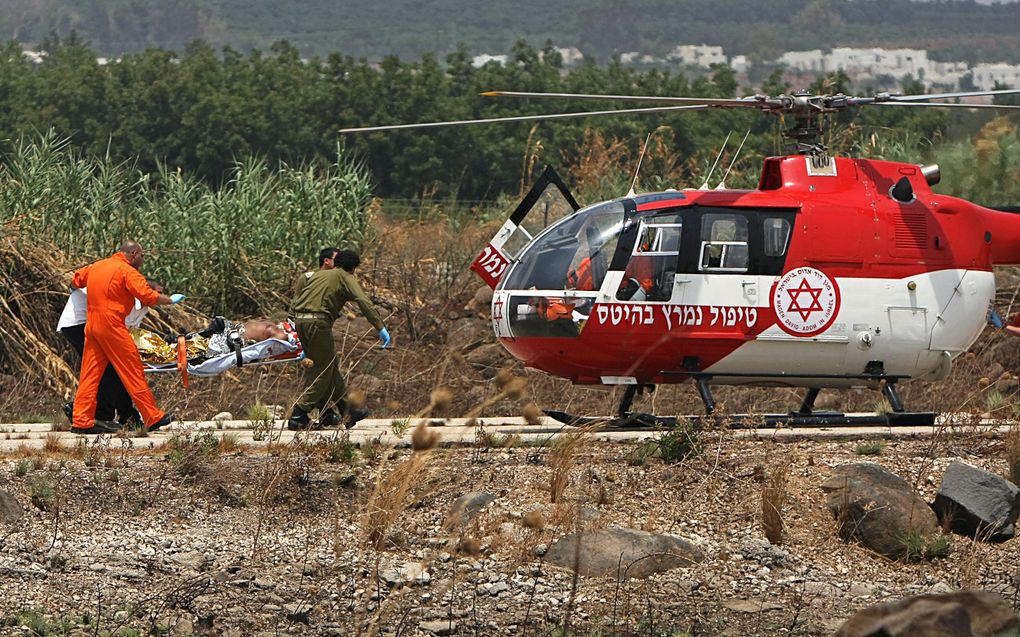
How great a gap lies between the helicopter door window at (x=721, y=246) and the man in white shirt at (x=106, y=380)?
532cm

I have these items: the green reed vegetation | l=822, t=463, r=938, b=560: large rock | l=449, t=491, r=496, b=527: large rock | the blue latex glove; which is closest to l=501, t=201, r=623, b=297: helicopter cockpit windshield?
l=449, t=491, r=496, b=527: large rock

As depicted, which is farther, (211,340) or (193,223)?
(193,223)

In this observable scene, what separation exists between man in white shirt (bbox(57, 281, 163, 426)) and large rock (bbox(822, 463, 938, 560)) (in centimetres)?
656

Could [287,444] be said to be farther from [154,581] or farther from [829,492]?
[829,492]

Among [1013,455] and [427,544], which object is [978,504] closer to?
[1013,455]

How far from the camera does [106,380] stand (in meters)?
14.9

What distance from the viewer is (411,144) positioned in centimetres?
4766

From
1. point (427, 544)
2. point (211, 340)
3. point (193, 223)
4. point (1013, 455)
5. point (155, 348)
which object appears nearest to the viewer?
point (427, 544)

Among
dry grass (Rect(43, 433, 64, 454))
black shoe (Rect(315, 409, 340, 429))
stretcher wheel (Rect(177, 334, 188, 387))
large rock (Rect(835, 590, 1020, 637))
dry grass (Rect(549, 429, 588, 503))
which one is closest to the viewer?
large rock (Rect(835, 590, 1020, 637))

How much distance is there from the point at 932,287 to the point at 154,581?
7853 millimetres

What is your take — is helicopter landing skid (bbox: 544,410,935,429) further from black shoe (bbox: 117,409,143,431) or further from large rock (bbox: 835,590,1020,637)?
large rock (bbox: 835,590,1020,637)

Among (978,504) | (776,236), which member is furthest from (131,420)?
(978,504)

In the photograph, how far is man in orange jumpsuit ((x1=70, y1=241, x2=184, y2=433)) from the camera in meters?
14.3

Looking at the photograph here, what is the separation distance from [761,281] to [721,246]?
493 mm
